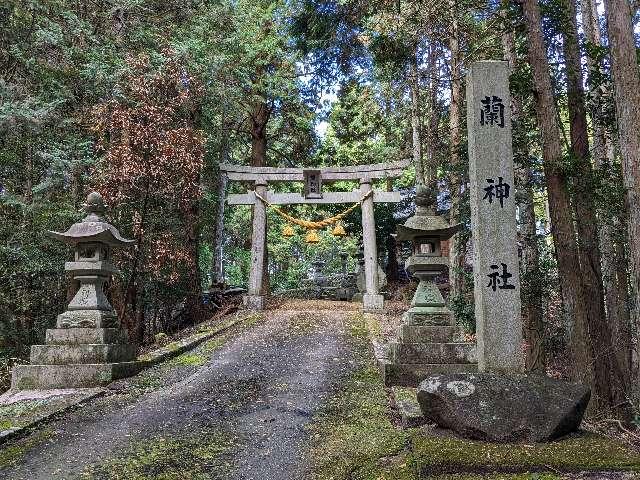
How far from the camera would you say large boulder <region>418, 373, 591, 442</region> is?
3920 mm

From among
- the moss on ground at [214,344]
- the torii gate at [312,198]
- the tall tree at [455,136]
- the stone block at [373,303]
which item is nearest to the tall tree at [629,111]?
the tall tree at [455,136]

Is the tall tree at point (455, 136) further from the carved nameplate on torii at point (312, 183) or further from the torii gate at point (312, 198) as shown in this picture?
the carved nameplate on torii at point (312, 183)

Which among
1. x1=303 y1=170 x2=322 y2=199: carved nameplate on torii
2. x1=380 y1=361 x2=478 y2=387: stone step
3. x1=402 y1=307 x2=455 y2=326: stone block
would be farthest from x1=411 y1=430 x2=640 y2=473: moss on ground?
x1=303 y1=170 x2=322 y2=199: carved nameplate on torii

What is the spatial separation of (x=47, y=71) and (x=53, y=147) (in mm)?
1790

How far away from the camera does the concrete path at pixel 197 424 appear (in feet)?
13.4

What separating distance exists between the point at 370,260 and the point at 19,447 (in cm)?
1093

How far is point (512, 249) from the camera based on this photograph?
480 centimetres

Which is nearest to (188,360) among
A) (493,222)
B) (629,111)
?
(493,222)

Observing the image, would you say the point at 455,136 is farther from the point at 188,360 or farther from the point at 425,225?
the point at 188,360

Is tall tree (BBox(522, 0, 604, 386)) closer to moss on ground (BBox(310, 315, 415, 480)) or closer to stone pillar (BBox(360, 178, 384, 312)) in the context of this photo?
moss on ground (BBox(310, 315, 415, 480))

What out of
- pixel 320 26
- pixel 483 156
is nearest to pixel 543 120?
pixel 483 156

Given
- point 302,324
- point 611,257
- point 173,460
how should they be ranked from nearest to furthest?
point 173,460, point 611,257, point 302,324

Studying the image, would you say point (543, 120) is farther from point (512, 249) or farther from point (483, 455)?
point (483, 455)

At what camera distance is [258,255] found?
1494cm
